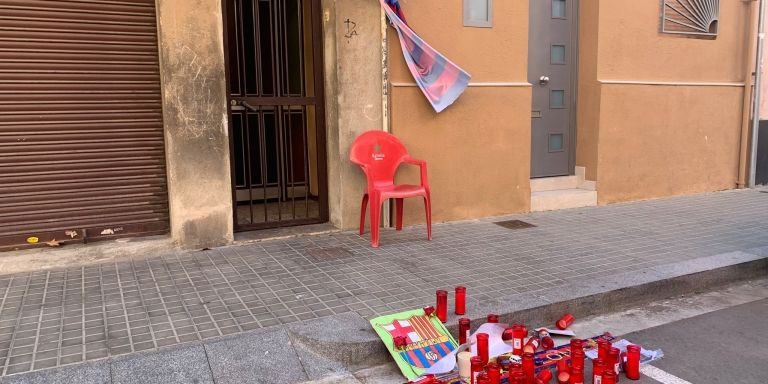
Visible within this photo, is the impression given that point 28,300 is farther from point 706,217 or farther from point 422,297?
point 706,217

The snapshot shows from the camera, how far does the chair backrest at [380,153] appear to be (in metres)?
6.02

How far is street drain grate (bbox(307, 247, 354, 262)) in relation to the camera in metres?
5.36

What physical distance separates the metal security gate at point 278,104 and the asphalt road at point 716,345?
374cm

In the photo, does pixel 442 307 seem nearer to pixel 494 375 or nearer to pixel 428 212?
pixel 494 375

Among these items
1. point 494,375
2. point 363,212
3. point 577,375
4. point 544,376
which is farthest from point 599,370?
point 363,212

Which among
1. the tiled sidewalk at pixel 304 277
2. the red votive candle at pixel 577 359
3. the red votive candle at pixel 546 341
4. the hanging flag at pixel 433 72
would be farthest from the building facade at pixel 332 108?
the red votive candle at pixel 577 359

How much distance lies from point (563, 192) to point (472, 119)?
6.13ft

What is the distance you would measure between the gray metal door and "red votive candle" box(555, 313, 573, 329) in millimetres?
3864

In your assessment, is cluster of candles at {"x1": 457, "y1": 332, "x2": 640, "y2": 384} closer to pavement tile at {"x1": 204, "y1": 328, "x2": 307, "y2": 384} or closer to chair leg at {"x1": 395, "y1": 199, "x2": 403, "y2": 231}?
pavement tile at {"x1": 204, "y1": 328, "x2": 307, "y2": 384}

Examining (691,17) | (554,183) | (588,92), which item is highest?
(691,17)

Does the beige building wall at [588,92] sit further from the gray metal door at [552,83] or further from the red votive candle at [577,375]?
the red votive candle at [577,375]

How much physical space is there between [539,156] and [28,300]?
600 cm

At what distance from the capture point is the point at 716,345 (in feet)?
12.7

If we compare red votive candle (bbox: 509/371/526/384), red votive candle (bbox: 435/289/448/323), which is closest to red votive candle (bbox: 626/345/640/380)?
red votive candle (bbox: 509/371/526/384)
